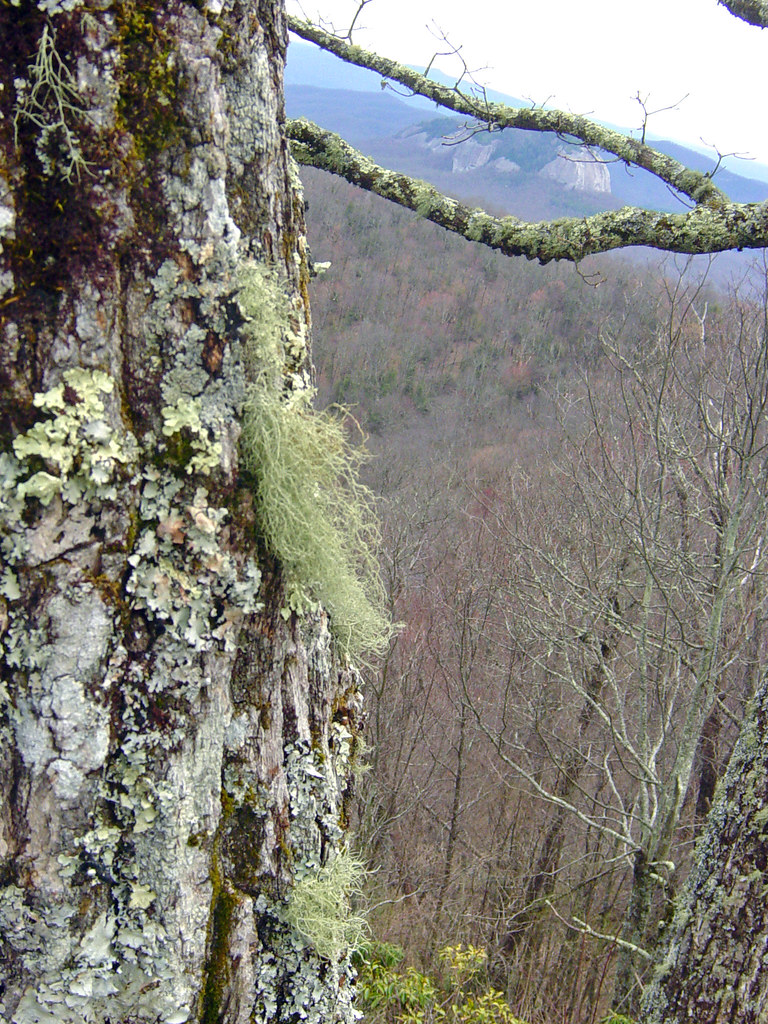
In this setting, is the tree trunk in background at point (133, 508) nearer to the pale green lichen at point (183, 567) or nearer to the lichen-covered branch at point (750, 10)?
the pale green lichen at point (183, 567)

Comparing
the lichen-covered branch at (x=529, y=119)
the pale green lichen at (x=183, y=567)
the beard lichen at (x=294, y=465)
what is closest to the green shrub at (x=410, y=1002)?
the beard lichen at (x=294, y=465)

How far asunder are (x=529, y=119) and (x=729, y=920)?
3072 millimetres

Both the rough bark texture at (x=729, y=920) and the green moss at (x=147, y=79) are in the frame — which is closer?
the green moss at (x=147, y=79)

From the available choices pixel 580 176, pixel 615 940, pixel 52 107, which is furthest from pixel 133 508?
pixel 580 176

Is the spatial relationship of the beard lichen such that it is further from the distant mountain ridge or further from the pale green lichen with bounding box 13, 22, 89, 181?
the distant mountain ridge

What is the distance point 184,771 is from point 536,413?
2274 centimetres

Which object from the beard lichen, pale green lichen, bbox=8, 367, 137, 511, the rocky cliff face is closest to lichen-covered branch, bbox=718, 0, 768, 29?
the beard lichen

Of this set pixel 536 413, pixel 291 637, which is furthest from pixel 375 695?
pixel 536 413

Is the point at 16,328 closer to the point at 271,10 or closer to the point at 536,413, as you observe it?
the point at 271,10

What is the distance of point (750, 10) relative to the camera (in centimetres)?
222

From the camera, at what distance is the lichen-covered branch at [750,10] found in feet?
7.20

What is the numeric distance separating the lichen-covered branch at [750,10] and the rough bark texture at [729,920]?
2.16 m

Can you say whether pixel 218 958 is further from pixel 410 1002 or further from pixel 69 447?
pixel 410 1002

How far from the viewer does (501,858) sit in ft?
36.4
